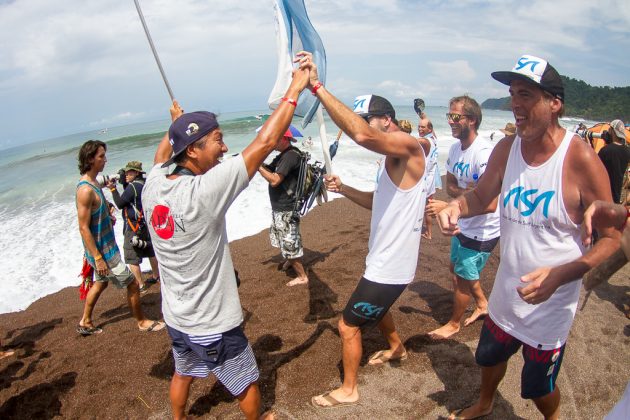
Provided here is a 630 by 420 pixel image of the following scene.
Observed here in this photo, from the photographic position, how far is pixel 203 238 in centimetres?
218

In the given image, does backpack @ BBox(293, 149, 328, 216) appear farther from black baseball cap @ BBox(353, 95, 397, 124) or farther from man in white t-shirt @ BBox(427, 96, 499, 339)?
black baseball cap @ BBox(353, 95, 397, 124)

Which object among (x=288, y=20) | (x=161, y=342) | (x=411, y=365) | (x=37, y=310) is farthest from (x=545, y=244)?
(x=37, y=310)

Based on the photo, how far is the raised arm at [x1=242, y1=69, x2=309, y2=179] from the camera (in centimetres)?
204

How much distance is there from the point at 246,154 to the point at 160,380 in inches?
103

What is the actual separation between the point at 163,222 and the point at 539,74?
2188 mm

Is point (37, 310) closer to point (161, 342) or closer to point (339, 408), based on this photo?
point (161, 342)

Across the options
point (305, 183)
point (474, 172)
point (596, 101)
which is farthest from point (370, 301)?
point (596, 101)

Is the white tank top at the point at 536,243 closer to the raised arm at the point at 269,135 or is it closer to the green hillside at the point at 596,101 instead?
the raised arm at the point at 269,135

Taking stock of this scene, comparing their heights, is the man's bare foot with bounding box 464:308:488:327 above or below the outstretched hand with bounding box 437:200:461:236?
below

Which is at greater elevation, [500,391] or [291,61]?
[291,61]

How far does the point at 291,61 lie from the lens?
114 inches

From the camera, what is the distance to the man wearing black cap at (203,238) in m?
2.06

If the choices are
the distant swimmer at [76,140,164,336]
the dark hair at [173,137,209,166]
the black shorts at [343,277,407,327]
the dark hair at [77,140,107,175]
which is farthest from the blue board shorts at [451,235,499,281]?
the dark hair at [77,140,107,175]

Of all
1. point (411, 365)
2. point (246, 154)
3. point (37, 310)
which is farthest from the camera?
point (37, 310)
